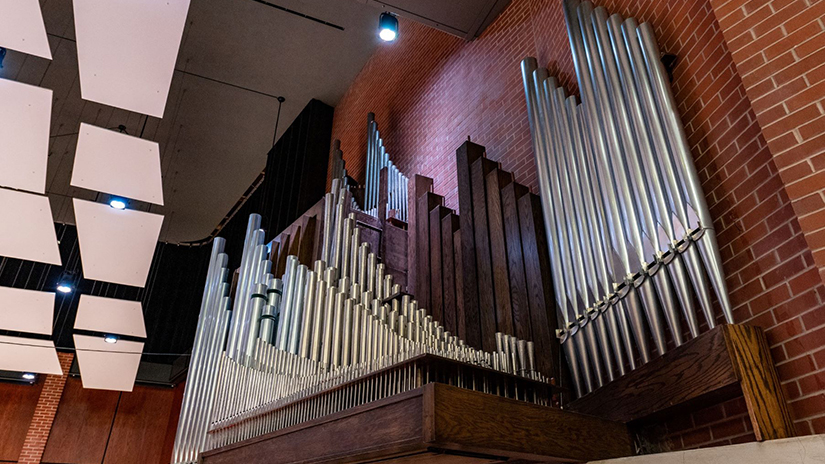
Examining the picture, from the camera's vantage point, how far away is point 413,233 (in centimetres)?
443

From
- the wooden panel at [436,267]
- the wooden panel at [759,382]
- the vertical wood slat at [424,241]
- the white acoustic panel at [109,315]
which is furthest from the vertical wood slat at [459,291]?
the white acoustic panel at [109,315]

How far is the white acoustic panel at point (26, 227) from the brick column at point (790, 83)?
571cm

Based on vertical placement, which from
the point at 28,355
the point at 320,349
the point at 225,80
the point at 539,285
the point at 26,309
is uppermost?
the point at 225,80

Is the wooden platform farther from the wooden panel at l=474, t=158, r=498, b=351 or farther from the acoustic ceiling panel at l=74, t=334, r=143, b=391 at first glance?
the acoustic ceiling panel at l=74, t=334, r=143, b=391

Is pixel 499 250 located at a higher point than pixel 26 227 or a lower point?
lower

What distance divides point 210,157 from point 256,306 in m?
6.46

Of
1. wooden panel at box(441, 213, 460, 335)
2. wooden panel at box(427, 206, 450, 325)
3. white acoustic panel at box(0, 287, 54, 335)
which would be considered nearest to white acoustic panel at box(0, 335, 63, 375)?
white acoustic panel at box(0, 287, 54, 335)

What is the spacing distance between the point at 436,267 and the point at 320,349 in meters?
0.99

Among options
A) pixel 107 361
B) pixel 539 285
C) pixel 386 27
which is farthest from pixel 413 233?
pixel 107 361

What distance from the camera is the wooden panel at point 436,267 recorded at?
382 cm

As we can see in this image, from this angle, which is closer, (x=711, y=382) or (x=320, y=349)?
(x=711, y=382)

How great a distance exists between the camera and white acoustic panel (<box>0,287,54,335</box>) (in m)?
7.02

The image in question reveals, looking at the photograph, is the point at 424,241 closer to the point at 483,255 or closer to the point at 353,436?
the point at 483,255

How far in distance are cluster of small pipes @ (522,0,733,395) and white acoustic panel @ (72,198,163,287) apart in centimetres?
447
